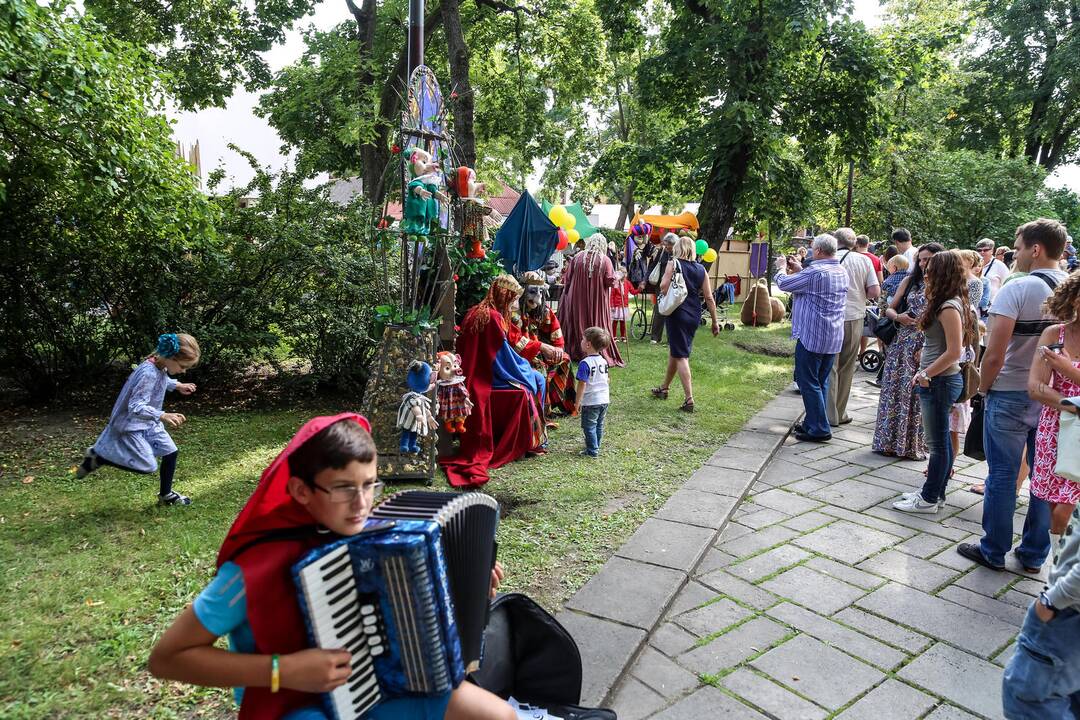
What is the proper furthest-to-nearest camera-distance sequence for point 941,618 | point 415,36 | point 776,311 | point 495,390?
point 776,311 → point 495,390 → point 415,36 → point 941,618

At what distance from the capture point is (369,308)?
7500mm

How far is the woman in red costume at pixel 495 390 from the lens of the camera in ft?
19.0

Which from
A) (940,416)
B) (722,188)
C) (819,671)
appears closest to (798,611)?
(819,671)

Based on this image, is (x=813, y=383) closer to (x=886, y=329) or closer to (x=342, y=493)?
(x=886, y=329)

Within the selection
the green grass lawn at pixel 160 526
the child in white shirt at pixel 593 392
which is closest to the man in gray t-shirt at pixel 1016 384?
the green grass lawn at pixel 160 526

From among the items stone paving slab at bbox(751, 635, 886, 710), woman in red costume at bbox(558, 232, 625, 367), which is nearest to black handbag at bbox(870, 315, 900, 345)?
stone paving slab at bbox(751, 635, 886, 710)

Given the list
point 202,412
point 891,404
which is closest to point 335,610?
point 891,404

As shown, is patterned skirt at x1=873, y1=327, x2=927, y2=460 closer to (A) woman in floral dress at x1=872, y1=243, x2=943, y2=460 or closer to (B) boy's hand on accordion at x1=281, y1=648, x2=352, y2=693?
(A) woman in floral dress at x1=872, y1=243, x2=943, y2=460

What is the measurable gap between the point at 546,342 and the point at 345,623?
235 inches

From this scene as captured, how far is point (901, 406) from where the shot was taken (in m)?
6.05

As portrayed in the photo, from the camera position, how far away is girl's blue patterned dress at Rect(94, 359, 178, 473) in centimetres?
442

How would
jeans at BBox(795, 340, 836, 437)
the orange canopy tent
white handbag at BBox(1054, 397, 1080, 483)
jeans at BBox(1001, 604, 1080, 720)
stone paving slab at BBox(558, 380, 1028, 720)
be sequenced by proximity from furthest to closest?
the orange canopy tent < jeans at BBox(795, 340, 836, 437) < stone paving slab at BBox(558, 380, 1028, 720) < white handbag at BBox(1054, 397, 1080, 483) < jeans at BBox(1001, 604, 1080, 720)

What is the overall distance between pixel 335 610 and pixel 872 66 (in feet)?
50.5

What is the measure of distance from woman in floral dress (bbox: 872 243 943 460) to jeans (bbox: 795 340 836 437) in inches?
21.6
